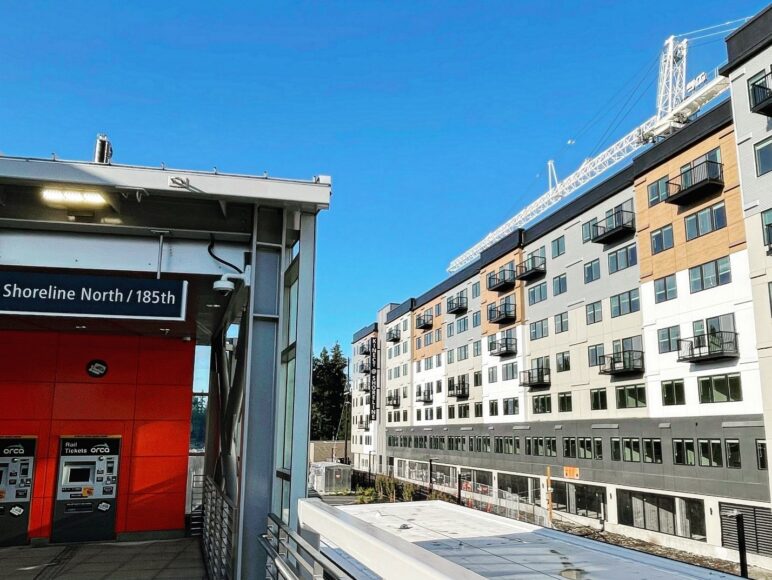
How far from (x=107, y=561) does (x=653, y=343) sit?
1101 inches

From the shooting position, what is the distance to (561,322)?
39.7 m

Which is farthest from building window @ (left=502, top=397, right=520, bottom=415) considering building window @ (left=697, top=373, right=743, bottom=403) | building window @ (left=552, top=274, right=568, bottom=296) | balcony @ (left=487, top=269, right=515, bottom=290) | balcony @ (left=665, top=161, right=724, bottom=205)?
balcony @ (left=665, top=161, right=724, bottom=205)

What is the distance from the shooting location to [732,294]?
26.9 meters

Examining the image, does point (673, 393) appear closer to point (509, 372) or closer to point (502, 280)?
point (509, 372)

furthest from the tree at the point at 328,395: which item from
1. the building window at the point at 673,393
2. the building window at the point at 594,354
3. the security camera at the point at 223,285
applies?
the security camera at the point at 223,285

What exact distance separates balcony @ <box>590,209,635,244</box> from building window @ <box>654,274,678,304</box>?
3.51 meters

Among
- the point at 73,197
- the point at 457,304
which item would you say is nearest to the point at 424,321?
the point at 457,304

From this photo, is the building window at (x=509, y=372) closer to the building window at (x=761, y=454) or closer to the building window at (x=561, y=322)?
the building window at (x=561, y=322)

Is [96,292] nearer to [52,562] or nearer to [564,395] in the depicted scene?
[52,562]

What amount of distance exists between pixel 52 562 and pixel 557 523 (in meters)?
31.4

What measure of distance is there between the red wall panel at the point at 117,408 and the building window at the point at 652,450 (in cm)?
2541

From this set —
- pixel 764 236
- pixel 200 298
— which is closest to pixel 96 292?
pixel 200 298

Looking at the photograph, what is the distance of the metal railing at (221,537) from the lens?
6161mm

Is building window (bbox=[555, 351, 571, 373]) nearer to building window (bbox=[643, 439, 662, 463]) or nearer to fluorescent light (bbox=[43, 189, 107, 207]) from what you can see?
building window (bbox=[643, 439, 662, 463])
